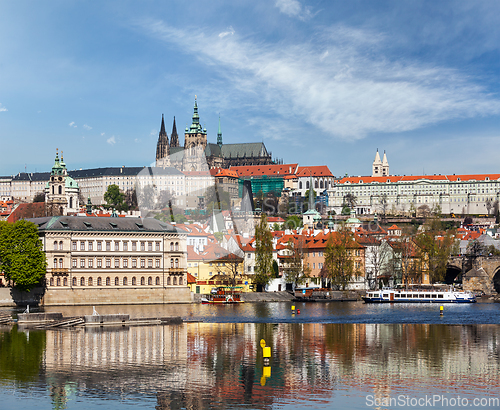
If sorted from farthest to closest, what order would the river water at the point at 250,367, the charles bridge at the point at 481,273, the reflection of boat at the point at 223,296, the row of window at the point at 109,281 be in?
the charles bridge at the point at 481,273 < the reflection of boat at the point at 223,296 < the row of window at the point at 109,281 < the river water at the point at 250,367

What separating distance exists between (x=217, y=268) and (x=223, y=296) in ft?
39.0

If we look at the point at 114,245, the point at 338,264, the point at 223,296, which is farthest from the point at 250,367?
the point at 338,264

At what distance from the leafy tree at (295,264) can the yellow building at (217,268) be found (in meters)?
5.16

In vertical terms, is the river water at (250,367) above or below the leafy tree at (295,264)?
below

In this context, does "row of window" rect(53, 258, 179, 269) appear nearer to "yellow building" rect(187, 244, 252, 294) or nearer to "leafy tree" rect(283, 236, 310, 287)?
"yellow building" rect(187, 244, 252, 294)

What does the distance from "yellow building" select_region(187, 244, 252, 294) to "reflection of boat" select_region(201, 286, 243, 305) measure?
9.62 feet

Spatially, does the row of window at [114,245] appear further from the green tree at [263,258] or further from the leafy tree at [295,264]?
the leafy tree at [295,264]

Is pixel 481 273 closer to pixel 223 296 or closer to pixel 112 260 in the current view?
pixel 223 296

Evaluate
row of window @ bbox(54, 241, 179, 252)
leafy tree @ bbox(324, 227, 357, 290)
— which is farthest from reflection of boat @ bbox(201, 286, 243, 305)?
leafy tree @ bbox(324, 227, 357, 290)

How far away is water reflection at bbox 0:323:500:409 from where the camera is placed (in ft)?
82.3

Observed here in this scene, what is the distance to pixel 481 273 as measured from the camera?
9362 centimetres

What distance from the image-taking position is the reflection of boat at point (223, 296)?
75.2 m

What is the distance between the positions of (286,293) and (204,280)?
9.56m

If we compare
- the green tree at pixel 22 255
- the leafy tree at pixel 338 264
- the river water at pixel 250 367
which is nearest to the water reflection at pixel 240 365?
the river water at pixel 250 367
